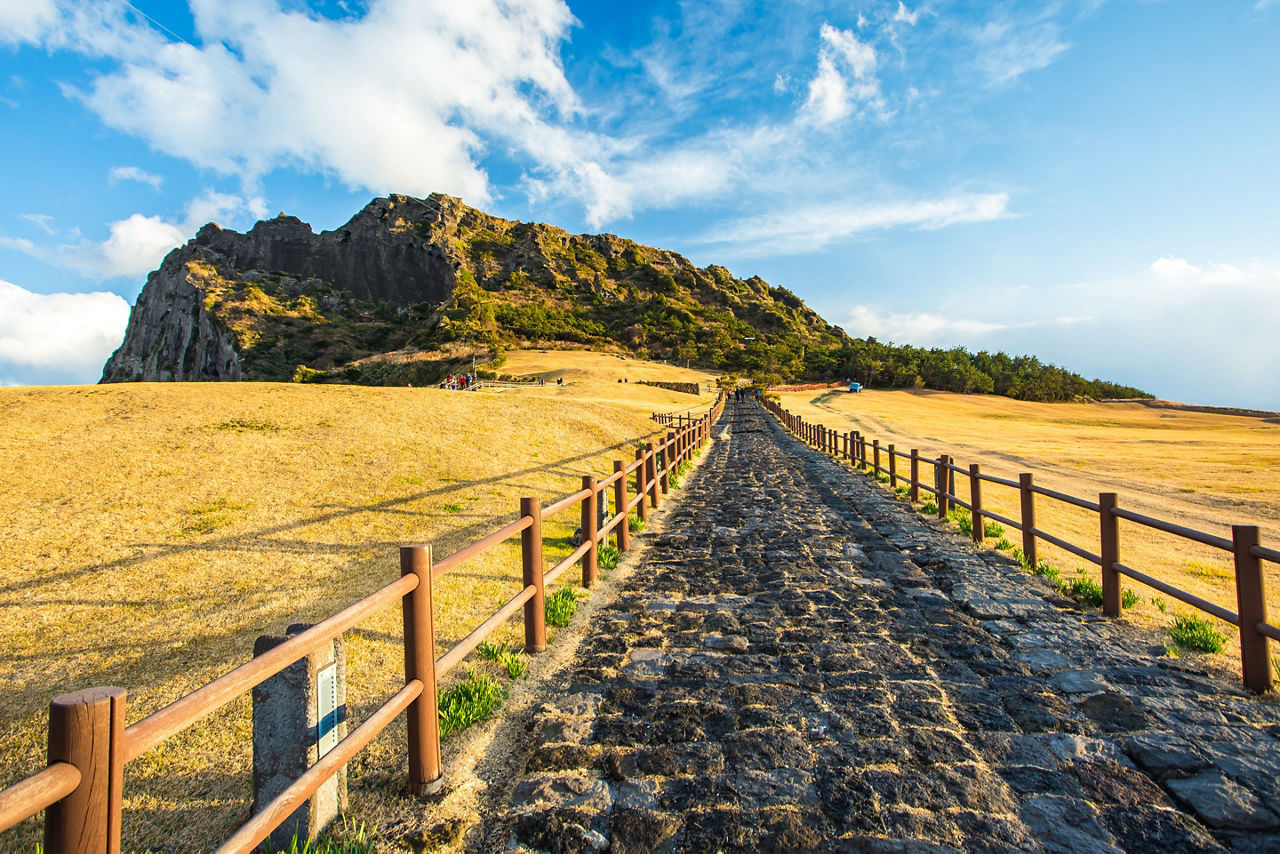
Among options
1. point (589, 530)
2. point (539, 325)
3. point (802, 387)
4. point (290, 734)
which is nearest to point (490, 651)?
point (589, 530)

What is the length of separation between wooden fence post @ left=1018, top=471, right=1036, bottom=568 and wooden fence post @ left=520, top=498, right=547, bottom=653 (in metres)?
5.75

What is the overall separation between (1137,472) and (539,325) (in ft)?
324

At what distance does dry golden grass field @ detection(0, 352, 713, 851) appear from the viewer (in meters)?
3.62

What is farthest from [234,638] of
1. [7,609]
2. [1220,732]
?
[1220,732]

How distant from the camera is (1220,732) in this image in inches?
132

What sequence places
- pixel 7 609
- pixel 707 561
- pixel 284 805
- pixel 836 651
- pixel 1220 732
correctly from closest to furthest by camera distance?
pixel 284 805 < pixel 1220 732 < pixel 836 651 < pixel 7 609 < pixel 707 561

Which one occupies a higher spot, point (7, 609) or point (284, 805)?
point (284, 805)

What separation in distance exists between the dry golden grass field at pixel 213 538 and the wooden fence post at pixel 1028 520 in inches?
216

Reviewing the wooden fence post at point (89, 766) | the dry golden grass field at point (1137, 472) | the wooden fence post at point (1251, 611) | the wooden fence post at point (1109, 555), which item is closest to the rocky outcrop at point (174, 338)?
the dry golden grass field at point (1137, 472)

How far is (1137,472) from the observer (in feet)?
67.1

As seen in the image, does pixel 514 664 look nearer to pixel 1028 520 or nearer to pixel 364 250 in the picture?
pixel 1028 520

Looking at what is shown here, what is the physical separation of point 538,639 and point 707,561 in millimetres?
3283

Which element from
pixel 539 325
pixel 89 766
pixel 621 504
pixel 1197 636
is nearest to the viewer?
pixel 89 766

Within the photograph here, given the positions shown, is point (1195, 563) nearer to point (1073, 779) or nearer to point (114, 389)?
point (1073, 779)
